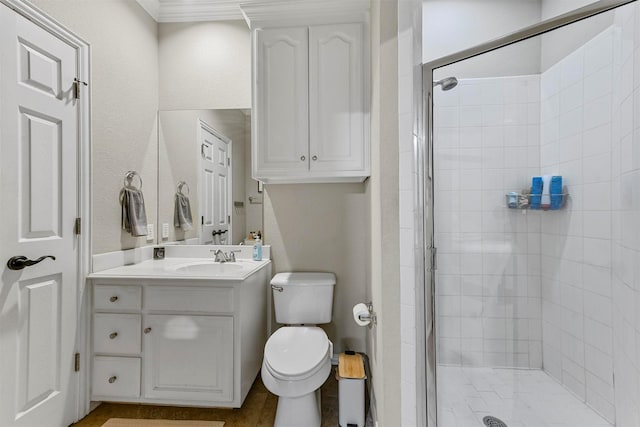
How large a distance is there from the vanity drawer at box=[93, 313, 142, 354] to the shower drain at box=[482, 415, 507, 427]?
1775mm

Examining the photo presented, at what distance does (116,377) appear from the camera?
1686 millimetres

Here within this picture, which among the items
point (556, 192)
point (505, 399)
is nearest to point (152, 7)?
point (556, 192)

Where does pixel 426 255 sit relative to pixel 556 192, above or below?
below

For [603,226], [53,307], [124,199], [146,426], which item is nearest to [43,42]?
[124,199]

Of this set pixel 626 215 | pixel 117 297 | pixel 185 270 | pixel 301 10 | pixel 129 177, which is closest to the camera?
pixel 626 215

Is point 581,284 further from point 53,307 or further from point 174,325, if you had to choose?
point 53,307

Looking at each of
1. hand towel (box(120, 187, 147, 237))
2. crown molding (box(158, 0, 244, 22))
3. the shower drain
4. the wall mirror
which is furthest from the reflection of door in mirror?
→ the shower drain

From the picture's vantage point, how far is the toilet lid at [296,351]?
1.48 m

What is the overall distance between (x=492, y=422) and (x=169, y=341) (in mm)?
1643

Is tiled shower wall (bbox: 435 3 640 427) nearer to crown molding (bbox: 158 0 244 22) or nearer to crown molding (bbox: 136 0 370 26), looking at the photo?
crown molding (bbox: 136 0 370 26)

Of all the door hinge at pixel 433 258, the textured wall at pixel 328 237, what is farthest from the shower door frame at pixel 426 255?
the textured wall at pixel 328 237

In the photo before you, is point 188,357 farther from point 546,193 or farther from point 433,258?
point 546,193

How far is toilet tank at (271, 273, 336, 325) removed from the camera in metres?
1.98

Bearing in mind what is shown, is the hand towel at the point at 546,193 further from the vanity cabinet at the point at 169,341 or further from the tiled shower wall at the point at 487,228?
the vanity cabinet at the point at 169,341
